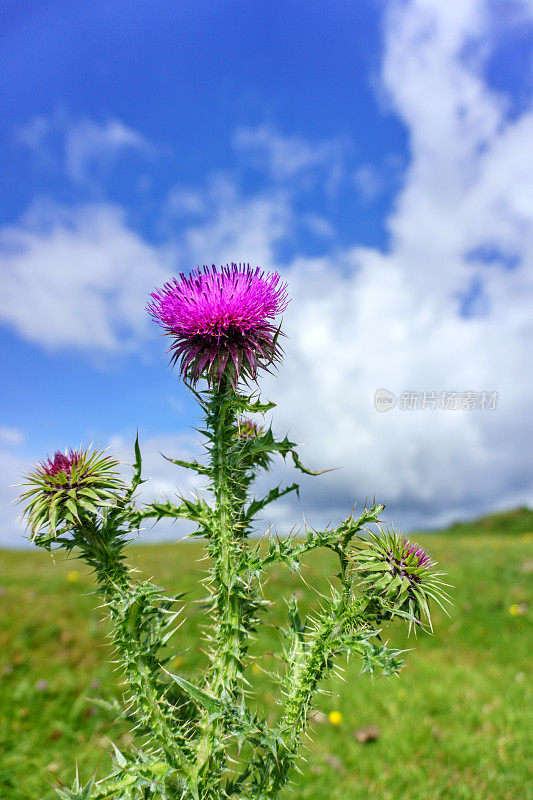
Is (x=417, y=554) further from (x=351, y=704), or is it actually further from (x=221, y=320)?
(x=351, y=704)

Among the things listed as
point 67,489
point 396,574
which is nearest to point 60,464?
point 67,489

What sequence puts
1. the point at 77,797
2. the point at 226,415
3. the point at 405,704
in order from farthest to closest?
the point at 405,704
the point at 226,415
the point at 77,797

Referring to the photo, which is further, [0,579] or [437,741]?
[0,579]

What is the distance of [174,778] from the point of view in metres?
3.12

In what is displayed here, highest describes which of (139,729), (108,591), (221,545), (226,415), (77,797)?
(226,415)

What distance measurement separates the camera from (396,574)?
3.30m

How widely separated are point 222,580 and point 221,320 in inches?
59.9

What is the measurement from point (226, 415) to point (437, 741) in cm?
561

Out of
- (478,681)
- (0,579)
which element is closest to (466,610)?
(478,681)

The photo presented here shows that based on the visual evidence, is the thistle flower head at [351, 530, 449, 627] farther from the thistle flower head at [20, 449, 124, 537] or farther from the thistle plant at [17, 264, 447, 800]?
the thistle flower head at [20, 449, 124, 537]

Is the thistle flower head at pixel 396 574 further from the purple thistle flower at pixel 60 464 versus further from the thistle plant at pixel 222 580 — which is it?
the purple thistle flower at pixel 60 464

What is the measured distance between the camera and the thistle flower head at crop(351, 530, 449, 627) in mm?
3227

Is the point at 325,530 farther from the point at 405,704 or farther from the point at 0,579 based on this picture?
the point at 0,579

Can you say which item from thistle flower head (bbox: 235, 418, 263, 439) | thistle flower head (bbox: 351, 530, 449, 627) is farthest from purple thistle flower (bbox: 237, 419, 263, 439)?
thistle flower head (bbox: 351, 530, 449, 627)
